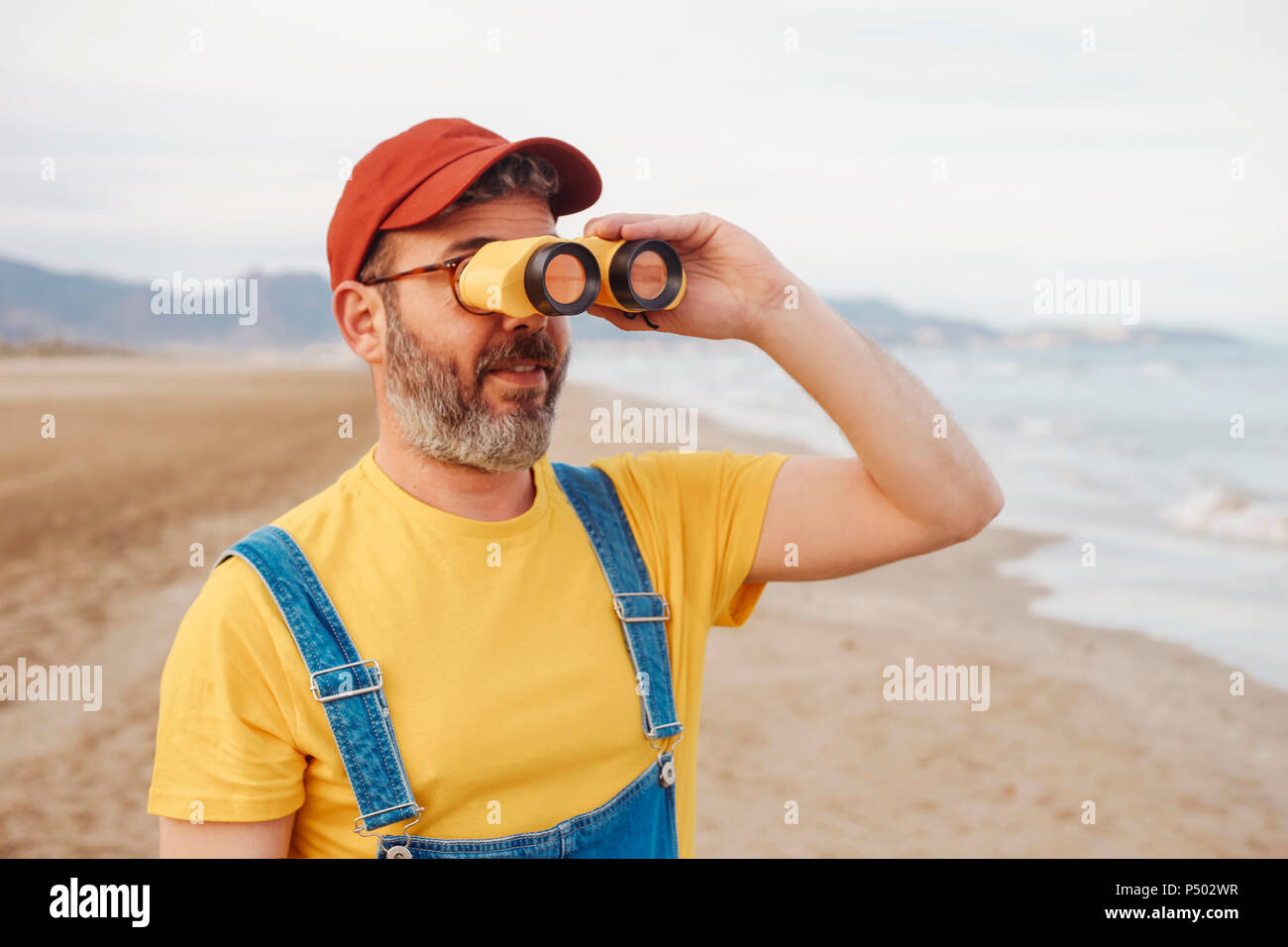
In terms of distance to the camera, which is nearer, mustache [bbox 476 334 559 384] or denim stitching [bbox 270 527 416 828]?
denim stitching [bbox 270 527 416 828]

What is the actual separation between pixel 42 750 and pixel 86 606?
7.27ft

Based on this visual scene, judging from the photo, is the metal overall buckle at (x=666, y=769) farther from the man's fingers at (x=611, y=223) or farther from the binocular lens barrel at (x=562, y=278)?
the man's fingers at (x=611, y=223)

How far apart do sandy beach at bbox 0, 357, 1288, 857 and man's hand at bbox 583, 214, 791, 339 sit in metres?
2.76

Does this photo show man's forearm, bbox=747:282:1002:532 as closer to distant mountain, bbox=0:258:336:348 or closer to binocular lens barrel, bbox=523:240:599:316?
binocular lens barrel, bbox=523:240:599:316

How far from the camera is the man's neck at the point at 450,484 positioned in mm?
1713

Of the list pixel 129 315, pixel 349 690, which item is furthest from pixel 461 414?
pixel 129 315

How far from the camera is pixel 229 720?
1355 mm

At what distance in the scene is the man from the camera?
140 centimetres

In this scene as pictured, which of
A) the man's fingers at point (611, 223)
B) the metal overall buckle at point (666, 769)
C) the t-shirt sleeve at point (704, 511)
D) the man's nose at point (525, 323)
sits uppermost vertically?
the man's fingers at point (611, 223)

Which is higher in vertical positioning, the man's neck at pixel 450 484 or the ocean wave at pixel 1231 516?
the man's neck at pixel 450 484

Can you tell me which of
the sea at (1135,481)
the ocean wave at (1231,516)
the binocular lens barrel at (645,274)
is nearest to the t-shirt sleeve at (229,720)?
the binocular lens barrel at (645,274)

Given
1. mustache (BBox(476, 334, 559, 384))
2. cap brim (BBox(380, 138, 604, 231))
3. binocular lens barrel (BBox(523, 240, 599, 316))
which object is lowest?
mustache (BBox(476, 334, 559, 384))

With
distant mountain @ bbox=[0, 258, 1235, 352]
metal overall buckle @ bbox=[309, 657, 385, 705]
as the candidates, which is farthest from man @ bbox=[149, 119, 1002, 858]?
distant mountain @ bbox=[0, 258, 1235, 352]

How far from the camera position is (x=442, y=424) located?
5.45 ft
